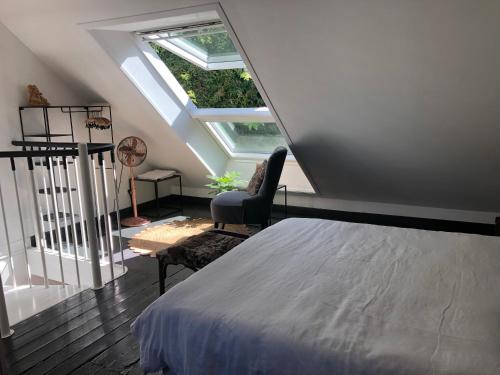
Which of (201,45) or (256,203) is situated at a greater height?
(201,45)

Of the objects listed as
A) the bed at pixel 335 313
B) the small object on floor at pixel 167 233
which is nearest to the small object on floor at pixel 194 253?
the bed at pixel 335 313

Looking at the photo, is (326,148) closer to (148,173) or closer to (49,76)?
(148,173)

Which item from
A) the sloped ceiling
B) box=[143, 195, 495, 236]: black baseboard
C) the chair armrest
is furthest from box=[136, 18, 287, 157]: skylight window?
the chair armrest

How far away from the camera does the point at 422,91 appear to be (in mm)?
3031

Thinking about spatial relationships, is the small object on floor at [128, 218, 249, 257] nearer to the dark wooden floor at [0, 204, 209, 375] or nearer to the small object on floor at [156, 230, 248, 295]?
the dark wooden floor at [0, 204, 209, 375]

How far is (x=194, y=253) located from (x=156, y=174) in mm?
3164

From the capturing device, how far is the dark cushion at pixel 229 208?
13.7ft

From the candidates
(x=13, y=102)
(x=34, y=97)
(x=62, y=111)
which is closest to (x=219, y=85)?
(x=62, y=111)

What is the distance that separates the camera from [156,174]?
5516 mm

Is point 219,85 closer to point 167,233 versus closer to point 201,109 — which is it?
point 201,109

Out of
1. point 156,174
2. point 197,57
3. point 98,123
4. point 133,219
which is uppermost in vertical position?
point 197,57

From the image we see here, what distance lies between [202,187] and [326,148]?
237cm

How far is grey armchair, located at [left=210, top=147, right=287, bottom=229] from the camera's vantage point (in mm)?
4102

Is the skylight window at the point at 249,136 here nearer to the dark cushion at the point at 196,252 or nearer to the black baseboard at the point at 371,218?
the black baseboard at the point at 371,218
